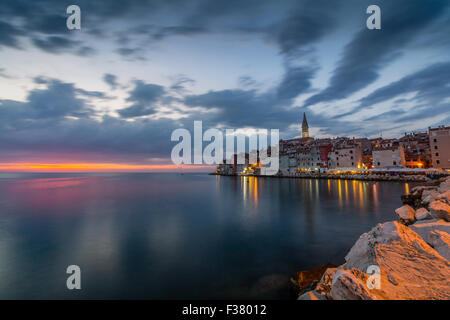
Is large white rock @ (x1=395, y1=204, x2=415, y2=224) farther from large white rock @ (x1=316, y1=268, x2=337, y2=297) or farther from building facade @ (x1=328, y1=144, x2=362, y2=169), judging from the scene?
building facade @ (x1=328, y1=144, x2=362, y2=169)

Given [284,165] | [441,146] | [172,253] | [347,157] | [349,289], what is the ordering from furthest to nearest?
[284,165] < [347,157] < [441,146] < [172,253] < [349,289]

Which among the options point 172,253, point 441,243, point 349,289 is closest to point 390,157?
point 441,243

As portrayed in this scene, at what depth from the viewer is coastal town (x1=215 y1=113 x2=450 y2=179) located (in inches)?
1871

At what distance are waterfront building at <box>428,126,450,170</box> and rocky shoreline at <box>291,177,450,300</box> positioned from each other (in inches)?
2385

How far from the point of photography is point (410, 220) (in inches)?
421

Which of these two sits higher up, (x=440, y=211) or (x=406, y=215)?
(x=440, y=211)

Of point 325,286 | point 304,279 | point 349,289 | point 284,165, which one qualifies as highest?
point 284,165

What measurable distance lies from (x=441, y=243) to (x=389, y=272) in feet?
8.31

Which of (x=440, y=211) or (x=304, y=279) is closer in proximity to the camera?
(x=304, y=279)

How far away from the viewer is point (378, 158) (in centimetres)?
5975

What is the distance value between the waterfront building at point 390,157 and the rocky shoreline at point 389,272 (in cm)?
6503

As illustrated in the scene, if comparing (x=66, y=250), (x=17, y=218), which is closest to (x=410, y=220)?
(x=66, y=250)

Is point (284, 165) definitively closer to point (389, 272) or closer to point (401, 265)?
point (401, 265)
